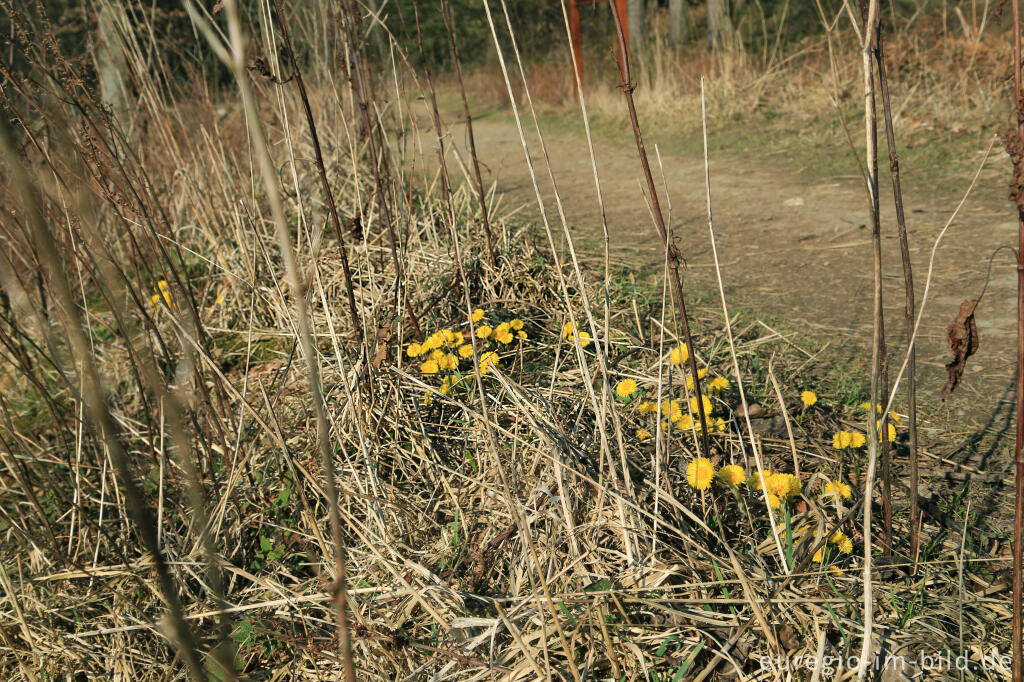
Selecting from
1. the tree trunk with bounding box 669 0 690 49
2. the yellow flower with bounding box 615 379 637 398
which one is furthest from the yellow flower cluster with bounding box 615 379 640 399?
the tree trunk with bounding box 669 0 690 49

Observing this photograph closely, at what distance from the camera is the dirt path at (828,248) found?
6.56ft

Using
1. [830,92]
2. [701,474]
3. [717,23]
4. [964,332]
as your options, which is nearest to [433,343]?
[701,474]

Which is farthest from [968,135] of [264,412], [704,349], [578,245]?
[264,412]

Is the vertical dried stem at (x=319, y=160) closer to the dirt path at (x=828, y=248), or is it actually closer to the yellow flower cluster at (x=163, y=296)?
the yellow flower cluster at (x=163, y=296)

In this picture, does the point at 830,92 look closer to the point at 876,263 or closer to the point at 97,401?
the point at 876,263

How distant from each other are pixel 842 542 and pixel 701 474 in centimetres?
27

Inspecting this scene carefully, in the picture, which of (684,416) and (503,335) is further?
(503,335)

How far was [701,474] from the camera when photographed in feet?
4.26

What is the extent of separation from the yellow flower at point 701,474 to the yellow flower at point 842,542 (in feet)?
0.77

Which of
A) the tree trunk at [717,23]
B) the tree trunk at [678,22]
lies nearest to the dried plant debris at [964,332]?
the tree trunk at [717,23]

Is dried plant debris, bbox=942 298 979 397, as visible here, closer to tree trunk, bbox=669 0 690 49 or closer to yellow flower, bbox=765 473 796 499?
yellow flower, bbox=765 473 796 499

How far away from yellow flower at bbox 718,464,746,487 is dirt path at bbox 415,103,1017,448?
718 millimetres

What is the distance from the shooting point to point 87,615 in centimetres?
159

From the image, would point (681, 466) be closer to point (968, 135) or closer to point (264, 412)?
point (264, 412)
